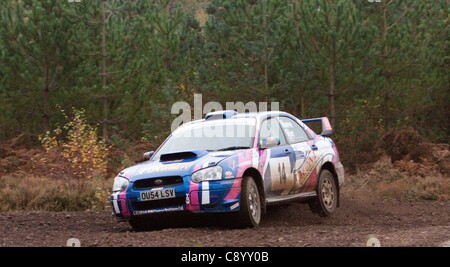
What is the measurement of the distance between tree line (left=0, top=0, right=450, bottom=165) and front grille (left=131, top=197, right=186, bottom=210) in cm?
1479

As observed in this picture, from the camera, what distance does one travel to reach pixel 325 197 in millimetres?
12461

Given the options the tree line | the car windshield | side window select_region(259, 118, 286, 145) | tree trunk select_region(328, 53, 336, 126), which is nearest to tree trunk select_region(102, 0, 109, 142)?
the tree line

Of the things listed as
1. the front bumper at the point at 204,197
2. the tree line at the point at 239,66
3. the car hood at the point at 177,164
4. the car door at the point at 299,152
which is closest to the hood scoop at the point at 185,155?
the car hood at the point at 177,164

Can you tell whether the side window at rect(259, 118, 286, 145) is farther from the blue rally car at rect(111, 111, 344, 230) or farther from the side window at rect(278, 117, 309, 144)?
the side window at rect(278, 117, 309, 144)

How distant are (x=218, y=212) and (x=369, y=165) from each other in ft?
53.0

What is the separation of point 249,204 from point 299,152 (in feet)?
6.05

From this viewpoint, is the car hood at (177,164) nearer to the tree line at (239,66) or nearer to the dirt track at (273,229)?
the dirt track at (273,229)

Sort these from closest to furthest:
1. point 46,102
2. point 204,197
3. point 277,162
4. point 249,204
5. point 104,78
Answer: point 204,197 → point 249,204 → point 277,162 → point 46,102 → point 104,78

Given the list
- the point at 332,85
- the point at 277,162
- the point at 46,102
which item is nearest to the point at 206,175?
the point at 277,162

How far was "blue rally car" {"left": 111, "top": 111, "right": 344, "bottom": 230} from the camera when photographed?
396 inches

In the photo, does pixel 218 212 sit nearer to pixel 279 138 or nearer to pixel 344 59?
pixel 279 138

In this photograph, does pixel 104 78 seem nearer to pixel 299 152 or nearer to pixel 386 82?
pixel 386 82
